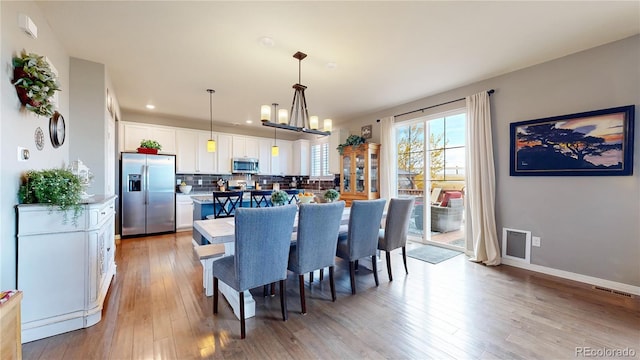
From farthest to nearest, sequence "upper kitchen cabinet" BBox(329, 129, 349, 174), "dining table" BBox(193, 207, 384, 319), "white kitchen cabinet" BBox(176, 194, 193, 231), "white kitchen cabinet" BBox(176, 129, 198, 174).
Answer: "upper kitchen cabinet" BBox(329, 129, 349, 174), "white kitchen cabinet" BBox(176, 129, 198, 174), "white kitchen cabinet" BBox(176, 194, 193, 231), "dining table" BBox(193, 207, 384, 319)

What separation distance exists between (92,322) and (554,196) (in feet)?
15.7

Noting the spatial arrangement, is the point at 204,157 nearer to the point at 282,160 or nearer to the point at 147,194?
the point at 147,194

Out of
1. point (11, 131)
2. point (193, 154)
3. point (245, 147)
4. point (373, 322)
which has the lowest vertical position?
point (373, 322)

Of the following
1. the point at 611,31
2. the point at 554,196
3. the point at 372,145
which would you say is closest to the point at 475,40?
the point at 611,31

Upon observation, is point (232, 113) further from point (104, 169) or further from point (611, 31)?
point (611, 31)

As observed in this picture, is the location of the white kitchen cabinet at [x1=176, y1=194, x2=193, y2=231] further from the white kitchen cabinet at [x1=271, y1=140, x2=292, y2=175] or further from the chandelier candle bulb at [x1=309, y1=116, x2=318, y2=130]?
the chandelier candle bulb at [x1=309, y1=116, x2=318, y2=130]

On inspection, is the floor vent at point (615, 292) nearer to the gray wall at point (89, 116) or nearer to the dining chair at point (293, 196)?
the dining chair at point (293, 196)

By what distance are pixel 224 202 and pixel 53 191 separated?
2.11 metres

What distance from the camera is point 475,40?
8.54ft

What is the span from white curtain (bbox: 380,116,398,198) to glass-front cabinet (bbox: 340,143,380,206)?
0.68ft

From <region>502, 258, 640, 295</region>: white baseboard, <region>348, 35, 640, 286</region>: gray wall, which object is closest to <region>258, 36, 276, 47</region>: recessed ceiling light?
<region>348, 35, 640, 286</region>: gray wall

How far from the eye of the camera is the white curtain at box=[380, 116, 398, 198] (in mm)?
4848

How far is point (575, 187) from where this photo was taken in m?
2.90

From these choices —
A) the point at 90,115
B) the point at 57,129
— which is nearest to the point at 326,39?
the point at 57,129
